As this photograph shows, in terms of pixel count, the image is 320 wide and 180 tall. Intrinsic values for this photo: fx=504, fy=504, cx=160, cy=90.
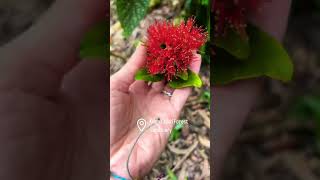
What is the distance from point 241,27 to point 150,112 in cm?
28

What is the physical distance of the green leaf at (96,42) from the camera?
3.63 ft

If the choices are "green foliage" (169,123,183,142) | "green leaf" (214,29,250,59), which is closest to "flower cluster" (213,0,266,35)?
"green leaf" (214,29,250,59)

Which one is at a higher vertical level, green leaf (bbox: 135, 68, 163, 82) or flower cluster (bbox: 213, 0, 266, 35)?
flower cluster (bbox: 213, 0, 266, 35)

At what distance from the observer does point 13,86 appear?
109cm

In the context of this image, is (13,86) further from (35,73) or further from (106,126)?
(106,126)

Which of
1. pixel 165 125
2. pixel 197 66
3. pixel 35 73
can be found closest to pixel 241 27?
pixel 197 66

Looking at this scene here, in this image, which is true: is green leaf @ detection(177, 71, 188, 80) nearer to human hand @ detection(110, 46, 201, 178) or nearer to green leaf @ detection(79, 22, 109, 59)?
human hand @ detection(110, 46, 201, 178)

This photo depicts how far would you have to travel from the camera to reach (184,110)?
1.13m

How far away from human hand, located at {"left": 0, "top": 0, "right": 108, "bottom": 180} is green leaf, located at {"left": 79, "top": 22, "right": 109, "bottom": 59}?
0.06ft

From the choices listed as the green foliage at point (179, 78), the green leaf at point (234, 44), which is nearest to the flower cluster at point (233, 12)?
the green leaf at point (234, 44)

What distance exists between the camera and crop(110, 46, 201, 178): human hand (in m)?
1.10

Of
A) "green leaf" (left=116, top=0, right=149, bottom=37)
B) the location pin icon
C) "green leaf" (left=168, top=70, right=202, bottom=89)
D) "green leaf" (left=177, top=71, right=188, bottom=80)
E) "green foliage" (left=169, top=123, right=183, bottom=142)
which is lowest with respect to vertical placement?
"green foliage" (left=169, top=123, right=183, bottom=142)

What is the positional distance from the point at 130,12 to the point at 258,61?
312mm

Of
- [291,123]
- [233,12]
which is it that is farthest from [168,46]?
[291,123]
